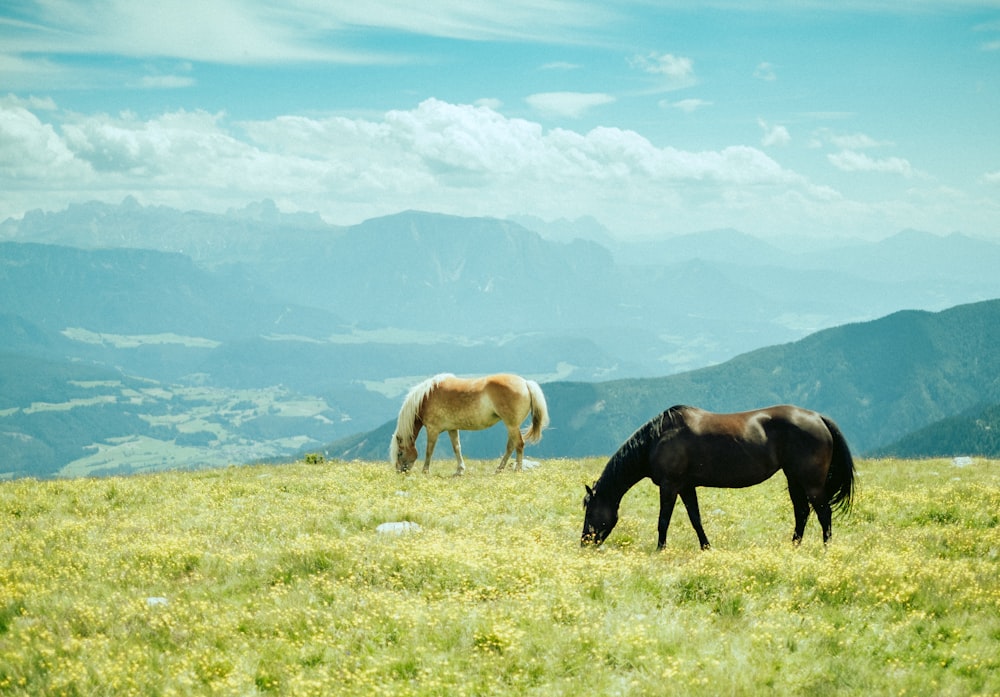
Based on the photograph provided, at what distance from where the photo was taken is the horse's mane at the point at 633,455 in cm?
1312

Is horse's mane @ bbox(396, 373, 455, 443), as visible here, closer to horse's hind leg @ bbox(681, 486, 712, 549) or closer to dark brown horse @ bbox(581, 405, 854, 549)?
dark brown horse @ bbox(581, 405, 854, 549)

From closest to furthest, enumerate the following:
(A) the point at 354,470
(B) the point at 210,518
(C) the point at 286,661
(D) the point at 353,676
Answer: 1. (D) the point at 353,676
2. (C) the point at 286,661
3. (B) the point at 210,518
4. (A) the point at 354,470

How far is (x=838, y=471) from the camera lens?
13.1 meters

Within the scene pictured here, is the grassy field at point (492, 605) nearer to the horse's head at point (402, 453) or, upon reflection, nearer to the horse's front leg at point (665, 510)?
the horse's front leg at point (665, 510)

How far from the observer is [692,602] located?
A: 9.96 meters

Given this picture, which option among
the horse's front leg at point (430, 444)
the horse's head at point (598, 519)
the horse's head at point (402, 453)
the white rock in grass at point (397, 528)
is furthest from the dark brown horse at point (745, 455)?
A: the horse's head at point (402, 453)

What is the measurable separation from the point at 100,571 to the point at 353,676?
20.2ft

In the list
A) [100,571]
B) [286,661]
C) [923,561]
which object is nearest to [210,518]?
[100,571]

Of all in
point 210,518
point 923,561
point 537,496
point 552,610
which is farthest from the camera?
point 537,496

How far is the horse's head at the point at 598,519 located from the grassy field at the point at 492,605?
335mm

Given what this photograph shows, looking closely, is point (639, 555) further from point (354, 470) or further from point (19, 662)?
point (354, 470)

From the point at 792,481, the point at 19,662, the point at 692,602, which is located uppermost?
the point at 792,481

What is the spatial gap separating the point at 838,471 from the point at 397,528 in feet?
26.5

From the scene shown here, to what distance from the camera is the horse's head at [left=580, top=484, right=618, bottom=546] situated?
1339 centimetres
